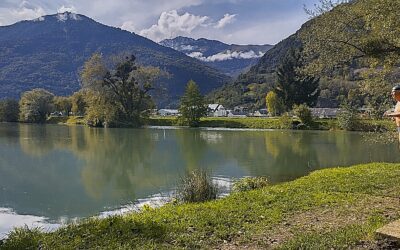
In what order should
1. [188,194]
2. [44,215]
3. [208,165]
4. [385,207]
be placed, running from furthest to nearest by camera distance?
[208,165] → [44,215] → [188,194] → [385,207]

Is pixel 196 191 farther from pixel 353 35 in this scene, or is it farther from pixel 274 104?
pixel 274 104

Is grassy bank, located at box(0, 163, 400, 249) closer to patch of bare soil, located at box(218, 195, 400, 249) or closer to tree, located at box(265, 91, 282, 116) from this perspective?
patch of bare soil, located at box(218, 195, 400, 249)

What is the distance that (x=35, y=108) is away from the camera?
81875mm

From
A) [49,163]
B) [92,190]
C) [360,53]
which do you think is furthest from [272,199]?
[49,163]

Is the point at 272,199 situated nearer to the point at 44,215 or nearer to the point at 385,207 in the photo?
the point at 385,207

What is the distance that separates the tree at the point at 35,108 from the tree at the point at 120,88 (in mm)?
20545

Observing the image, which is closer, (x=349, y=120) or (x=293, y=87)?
(x=349, y=120)

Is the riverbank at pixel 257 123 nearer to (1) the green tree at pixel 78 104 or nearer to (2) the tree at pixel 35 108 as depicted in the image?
(2) the tree at pixel 35 108

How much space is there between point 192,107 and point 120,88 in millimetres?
11424

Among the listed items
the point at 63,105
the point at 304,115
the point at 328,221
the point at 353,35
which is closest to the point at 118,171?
the point at 353,35

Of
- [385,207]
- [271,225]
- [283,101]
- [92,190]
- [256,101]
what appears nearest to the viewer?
[271,225]

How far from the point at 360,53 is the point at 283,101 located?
188 ft

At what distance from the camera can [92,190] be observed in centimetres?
1506

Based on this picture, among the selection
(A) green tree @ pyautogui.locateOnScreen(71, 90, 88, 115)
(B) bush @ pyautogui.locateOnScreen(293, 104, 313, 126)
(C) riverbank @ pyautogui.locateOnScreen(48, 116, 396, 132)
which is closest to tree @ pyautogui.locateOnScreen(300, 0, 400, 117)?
(C) riverbank @ pyautogui.locateOnScreen(48, 116, 396, 132)
